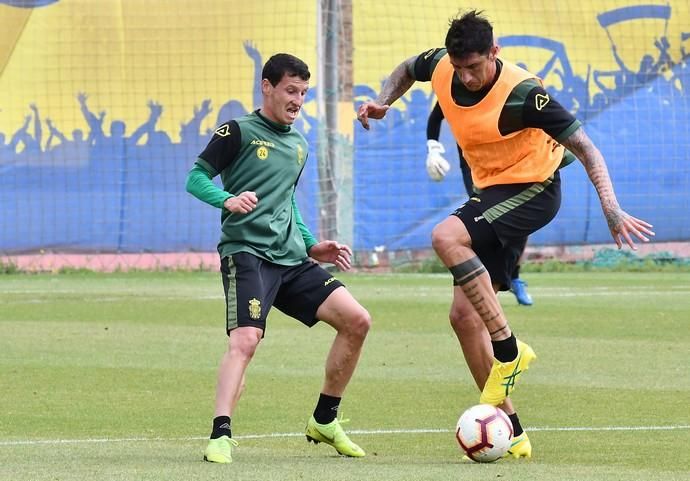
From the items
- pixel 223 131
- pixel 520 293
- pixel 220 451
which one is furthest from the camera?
pixel 520 293

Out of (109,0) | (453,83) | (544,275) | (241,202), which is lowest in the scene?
(544,275)

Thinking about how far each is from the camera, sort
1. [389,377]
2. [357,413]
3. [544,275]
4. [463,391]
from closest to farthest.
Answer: [357,413]
[463,391]
[389,377]
[544,275]

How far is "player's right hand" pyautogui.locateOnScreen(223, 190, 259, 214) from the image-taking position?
279 inches

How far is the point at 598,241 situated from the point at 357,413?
1381cm

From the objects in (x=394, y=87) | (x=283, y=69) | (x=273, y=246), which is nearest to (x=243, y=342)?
(x=273, y=246)

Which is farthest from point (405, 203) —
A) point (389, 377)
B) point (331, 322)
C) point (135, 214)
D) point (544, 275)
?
point (331, 322)

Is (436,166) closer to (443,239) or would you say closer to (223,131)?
(443,239)

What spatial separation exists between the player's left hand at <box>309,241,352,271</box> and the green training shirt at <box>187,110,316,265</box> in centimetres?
20

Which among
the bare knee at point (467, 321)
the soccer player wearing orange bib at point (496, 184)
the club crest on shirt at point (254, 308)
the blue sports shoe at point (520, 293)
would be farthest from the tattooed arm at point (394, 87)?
the blue sports shoe at point (520, 293)

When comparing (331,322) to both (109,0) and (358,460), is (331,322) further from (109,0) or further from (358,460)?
(109,0)

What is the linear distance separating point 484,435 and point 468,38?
188 cm

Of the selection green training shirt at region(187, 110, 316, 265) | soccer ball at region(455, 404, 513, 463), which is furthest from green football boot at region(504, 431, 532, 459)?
green training shirt at region(187, 110, 316, 265)

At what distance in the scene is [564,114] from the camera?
7.38 metres

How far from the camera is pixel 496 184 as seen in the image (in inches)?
305
